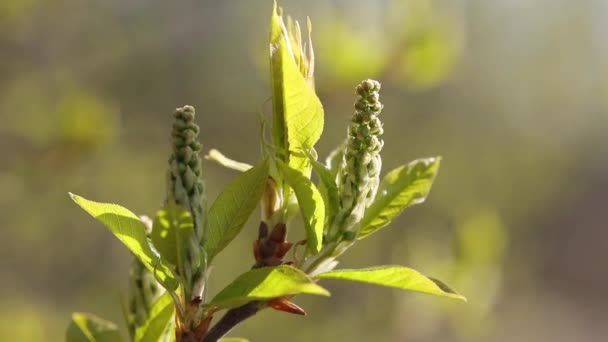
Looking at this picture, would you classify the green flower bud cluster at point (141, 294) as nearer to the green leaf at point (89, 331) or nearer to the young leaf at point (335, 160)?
the green leaf at point (89, 331)

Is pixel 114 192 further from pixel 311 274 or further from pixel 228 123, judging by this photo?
pixel 311 274

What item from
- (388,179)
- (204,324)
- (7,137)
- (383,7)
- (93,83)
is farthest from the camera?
(93,83)

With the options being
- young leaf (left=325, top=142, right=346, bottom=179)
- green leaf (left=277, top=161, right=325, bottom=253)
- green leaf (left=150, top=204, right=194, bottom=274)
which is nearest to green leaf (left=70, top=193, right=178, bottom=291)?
green leaf (left=150, top=204, right=194, bottom=274)

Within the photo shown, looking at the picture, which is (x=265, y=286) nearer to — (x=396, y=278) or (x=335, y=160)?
(x=396, y=278)

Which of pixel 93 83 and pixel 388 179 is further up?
pixel 93 83

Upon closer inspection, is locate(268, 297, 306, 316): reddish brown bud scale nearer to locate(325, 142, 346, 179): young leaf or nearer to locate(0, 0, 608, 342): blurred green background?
locate(325, 142, 346, 179): young leaf

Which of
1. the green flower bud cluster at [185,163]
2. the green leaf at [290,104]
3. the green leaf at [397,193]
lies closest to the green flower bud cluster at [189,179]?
the green flower bud cluster at [185,163]

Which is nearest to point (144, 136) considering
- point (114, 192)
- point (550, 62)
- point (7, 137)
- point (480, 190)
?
point (114, 192)

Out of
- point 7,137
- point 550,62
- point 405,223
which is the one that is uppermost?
point 550,62

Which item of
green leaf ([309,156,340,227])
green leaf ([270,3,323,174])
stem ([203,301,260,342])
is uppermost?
green leaf ([270,3,323,174])
